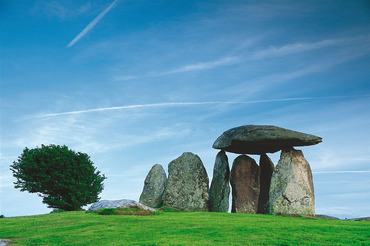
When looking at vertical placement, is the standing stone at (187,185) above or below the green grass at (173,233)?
above

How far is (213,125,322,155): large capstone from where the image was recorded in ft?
86.9

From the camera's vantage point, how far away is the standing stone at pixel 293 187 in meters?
25.8

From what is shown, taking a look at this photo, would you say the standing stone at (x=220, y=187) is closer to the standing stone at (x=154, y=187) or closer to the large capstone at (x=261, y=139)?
the large capstone at (x=261, y=139)

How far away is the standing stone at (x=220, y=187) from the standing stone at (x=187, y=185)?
63 centimetres

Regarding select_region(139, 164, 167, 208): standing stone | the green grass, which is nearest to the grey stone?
the green grass

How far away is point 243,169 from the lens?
29.6m

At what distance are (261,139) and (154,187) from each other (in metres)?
10.8

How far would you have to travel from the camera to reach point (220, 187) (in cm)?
2955

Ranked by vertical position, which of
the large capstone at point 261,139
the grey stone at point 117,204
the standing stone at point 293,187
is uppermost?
the large capstone at point 261,139

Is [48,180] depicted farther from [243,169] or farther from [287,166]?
[287,166]

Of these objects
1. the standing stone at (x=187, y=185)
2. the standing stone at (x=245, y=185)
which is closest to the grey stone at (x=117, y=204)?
the standing stone at (x=187, y=185)

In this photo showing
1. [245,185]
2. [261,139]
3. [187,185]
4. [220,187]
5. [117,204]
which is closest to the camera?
[117,204]

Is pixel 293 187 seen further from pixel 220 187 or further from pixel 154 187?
pixel 154 187

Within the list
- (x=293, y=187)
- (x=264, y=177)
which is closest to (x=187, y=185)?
(x=264, y=177)
